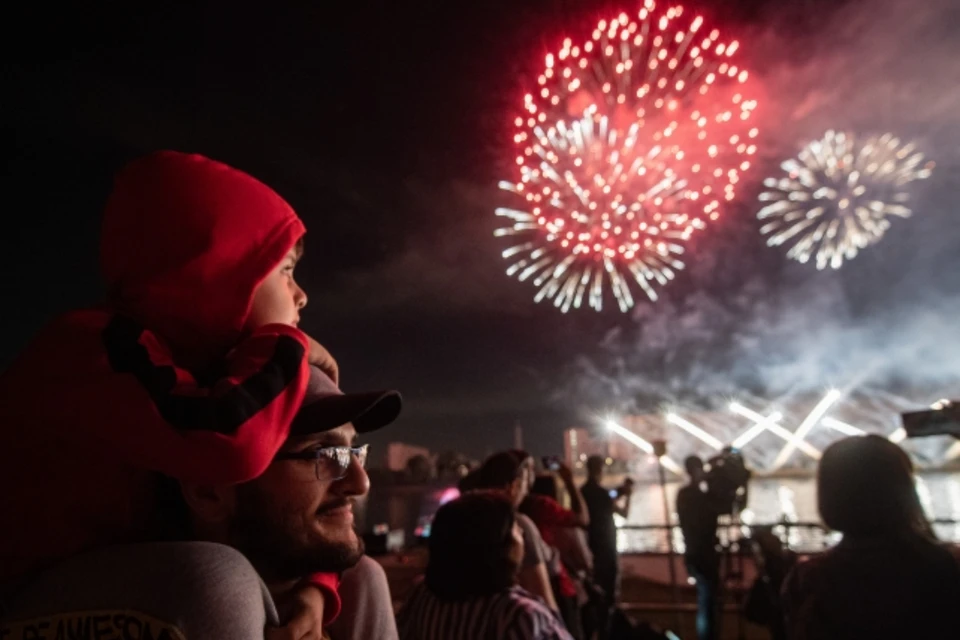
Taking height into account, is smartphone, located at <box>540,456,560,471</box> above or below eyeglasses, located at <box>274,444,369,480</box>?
above

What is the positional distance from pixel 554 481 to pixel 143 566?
20.8 feet

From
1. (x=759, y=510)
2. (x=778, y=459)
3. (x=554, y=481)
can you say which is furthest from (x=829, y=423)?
(x=554, y=481)

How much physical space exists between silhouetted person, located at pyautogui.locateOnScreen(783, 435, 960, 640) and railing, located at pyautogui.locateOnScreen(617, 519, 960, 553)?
298 cm

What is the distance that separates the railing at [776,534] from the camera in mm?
7088

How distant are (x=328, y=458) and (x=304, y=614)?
0.33m

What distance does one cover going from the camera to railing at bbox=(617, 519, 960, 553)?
709 cm

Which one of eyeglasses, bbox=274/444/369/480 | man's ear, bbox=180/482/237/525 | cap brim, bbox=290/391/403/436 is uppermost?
cap brim, bbox=290/391/403/436

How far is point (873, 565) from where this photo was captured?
2.48 meters

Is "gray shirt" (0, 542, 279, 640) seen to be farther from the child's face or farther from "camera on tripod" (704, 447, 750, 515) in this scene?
"camera on tripod" (704, 447, 750, 515)

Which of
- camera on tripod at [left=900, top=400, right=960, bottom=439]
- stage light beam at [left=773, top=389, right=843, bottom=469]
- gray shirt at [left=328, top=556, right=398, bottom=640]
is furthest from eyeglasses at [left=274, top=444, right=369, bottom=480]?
stage light beam at [left=773, top=389, right=843, bottom=469]

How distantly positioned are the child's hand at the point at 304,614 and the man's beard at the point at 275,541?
0.04m

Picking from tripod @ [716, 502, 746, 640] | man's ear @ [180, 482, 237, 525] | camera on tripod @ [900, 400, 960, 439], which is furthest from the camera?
tripod @ [716, 502, 746, 640]

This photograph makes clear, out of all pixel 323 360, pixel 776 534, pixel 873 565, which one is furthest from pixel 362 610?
pixel 776 534

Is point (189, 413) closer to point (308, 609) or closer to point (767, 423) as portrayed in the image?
point (308, 609)
